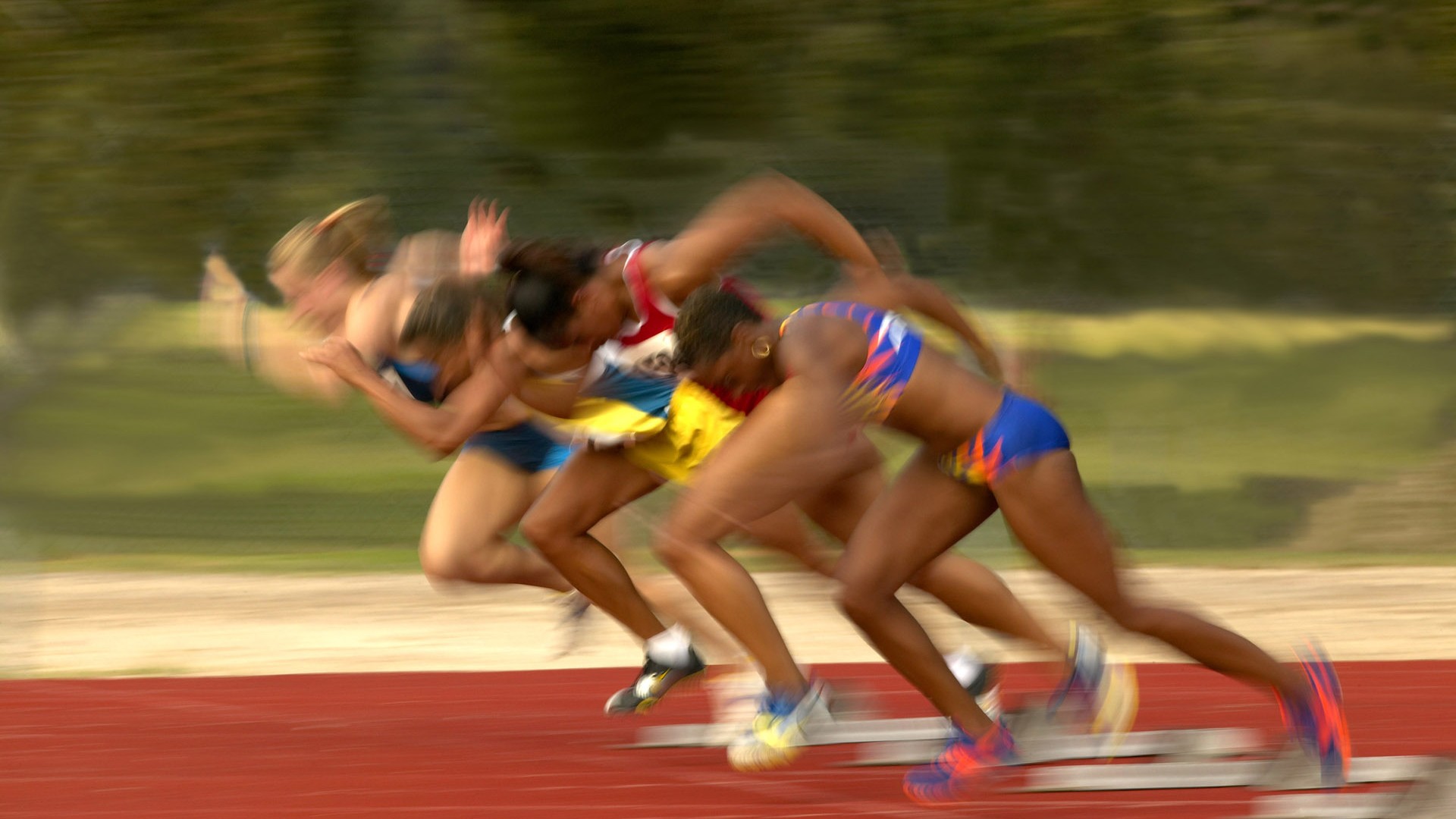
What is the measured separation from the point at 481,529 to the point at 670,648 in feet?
2.35

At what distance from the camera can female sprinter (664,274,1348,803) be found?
4.44 metres

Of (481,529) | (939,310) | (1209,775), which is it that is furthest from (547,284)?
(1209,775)

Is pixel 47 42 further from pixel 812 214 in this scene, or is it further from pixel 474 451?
pixel 812 214

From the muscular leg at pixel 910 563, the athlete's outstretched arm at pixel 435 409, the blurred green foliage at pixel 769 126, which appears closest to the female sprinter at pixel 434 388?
the athlete's outstretched arm at pixel 435 409

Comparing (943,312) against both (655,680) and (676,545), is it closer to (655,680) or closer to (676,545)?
(676,545)

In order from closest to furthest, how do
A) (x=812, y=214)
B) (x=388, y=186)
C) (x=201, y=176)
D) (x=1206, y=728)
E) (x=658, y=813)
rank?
(x=658, y=813)
(x=812, y=214)
(x=1206, y=728)
(x=388, y=186)
(x=201, y=176)

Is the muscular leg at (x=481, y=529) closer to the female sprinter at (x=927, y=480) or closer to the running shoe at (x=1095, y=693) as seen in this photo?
the female sprinter at (x=927, y=480)

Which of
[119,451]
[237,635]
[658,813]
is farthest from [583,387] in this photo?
[119,451]

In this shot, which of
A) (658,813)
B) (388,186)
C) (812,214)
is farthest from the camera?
(388,186)

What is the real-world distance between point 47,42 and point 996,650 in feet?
25.6

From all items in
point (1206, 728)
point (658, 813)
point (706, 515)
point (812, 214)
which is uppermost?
point (812, 214)

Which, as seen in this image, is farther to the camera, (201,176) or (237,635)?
(201,176)

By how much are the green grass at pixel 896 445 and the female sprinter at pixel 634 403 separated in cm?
547

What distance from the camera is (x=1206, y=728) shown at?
5.89 metres
